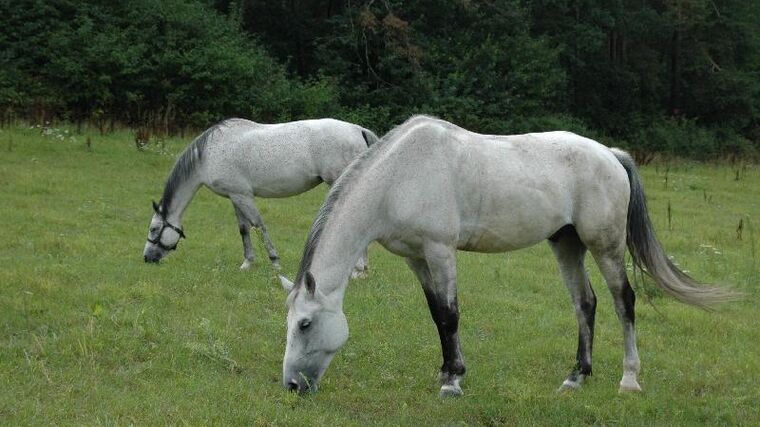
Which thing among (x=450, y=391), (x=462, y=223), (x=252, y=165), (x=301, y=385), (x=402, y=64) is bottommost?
(x=402, y=64)

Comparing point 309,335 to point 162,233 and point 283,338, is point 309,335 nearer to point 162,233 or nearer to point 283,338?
point 283,338

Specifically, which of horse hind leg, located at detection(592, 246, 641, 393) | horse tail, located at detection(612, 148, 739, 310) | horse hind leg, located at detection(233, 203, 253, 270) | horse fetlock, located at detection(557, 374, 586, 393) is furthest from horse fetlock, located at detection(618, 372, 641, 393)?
horse hind leg, located at detection(233, 203, 253, 270)

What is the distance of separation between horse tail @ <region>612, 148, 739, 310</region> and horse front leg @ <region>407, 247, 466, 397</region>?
1.65 meters

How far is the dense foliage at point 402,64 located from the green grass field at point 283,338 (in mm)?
11236

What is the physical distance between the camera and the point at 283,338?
23.3 ft

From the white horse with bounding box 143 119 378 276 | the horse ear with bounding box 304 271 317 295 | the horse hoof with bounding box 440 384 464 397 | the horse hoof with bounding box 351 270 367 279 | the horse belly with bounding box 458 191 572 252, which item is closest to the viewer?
the horse ear with bounding box 304 271 317 295

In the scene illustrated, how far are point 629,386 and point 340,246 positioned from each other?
8.00ft

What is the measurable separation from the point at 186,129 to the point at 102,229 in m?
10.5

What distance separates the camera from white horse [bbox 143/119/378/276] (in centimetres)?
1012

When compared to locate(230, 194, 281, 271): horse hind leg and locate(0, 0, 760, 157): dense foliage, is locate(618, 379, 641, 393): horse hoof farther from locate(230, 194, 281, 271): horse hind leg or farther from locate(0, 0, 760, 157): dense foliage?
locate(0, 0, 760, 157): dense foliage

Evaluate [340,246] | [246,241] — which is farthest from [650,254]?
[246,241]

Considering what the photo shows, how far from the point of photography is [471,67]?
32.2 metres

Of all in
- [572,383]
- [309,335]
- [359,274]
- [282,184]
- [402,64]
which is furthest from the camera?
[402,64]

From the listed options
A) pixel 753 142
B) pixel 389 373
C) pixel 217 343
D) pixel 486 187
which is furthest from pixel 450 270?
pixel 753 142
